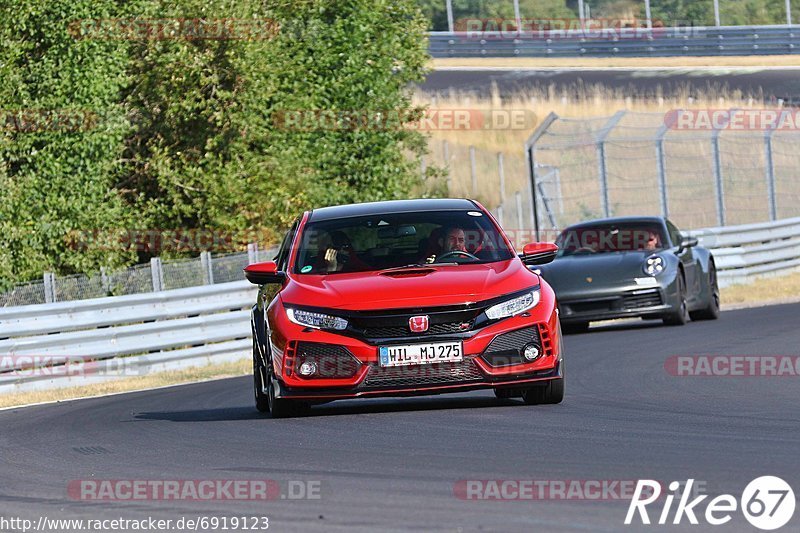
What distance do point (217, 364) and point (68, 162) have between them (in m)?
5.34

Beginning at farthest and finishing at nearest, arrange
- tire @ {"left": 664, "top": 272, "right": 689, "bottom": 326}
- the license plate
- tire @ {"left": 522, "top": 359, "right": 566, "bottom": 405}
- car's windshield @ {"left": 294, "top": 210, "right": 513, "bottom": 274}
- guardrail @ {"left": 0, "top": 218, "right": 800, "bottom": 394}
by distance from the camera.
Answer: tire @ {"left": 664, "top": 272, "right": 689, "bottom": 326}
guardrail @ {"left": 0, "top": 218, "right": 800, "bottom": 394}
car's windshield @ {"left": 294, "top": 210, "right": 513, "bottom": 274}
tire @ {"left": 522, "top": 359, "right": 566, "bottom": 405}
the license plate

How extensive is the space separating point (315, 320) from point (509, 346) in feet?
4.02

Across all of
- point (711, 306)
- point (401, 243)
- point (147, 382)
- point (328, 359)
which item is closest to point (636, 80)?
point (711, 306)

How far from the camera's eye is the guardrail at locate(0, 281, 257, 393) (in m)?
17.7

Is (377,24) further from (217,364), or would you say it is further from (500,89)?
(500,89)

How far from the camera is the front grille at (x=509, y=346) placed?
33.0ft

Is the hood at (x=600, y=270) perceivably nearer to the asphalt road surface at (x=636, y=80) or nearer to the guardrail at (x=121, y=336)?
the guardrail at (x=121, y=336)

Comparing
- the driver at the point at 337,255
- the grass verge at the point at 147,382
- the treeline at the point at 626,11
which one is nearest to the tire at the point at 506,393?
the driver at the point at 337,255

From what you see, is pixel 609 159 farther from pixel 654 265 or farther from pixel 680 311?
pixel 654 265

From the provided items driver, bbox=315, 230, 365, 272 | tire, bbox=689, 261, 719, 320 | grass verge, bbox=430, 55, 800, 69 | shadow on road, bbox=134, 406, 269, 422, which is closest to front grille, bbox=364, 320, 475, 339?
driver, bbox=315, 230, 365, 272

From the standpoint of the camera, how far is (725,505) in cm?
638

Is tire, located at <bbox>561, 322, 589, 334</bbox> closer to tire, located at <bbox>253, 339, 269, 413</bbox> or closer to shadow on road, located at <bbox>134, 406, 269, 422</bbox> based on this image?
shadow on road, located at <bbox>134, 406, 269, 422</bbox>

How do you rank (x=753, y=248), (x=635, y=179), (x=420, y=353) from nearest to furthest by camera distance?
(x=420, y=353)
(x=753, y=248)
(x=635, y=179)

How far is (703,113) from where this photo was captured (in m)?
Result: 43.6
